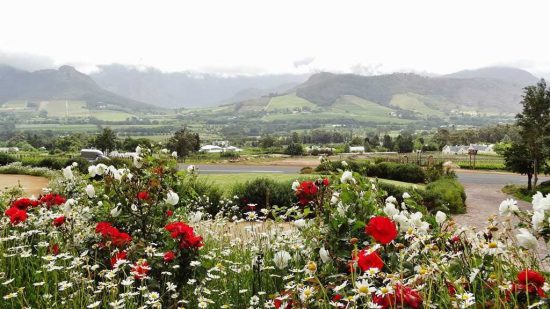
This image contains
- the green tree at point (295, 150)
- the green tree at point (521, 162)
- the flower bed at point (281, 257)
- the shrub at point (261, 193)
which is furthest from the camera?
the green tree at point (295, 150)

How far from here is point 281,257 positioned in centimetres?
358

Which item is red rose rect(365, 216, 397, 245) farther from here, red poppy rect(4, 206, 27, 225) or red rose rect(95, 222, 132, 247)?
red poppy rect(4, 206, 27, 225)

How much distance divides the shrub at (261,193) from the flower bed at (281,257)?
9.00m

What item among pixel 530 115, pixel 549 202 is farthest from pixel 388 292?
pixel 530 115

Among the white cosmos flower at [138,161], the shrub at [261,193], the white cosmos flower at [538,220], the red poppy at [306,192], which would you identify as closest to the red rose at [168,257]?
the red poppy at [306,192]

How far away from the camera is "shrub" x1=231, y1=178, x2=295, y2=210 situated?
1498 centimetres

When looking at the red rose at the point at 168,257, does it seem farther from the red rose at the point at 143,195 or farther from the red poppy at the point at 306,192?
the red poppy at the point at 306,192

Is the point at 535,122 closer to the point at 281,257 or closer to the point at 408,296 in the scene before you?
the point at 281,257

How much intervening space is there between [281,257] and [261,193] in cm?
1149

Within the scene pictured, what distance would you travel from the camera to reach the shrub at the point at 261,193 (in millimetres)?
14977

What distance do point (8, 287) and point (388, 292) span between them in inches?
145

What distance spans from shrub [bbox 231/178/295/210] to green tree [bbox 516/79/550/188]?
56.1ft

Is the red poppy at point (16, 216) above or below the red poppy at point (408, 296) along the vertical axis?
below

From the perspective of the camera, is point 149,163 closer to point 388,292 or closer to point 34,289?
point 34,289
